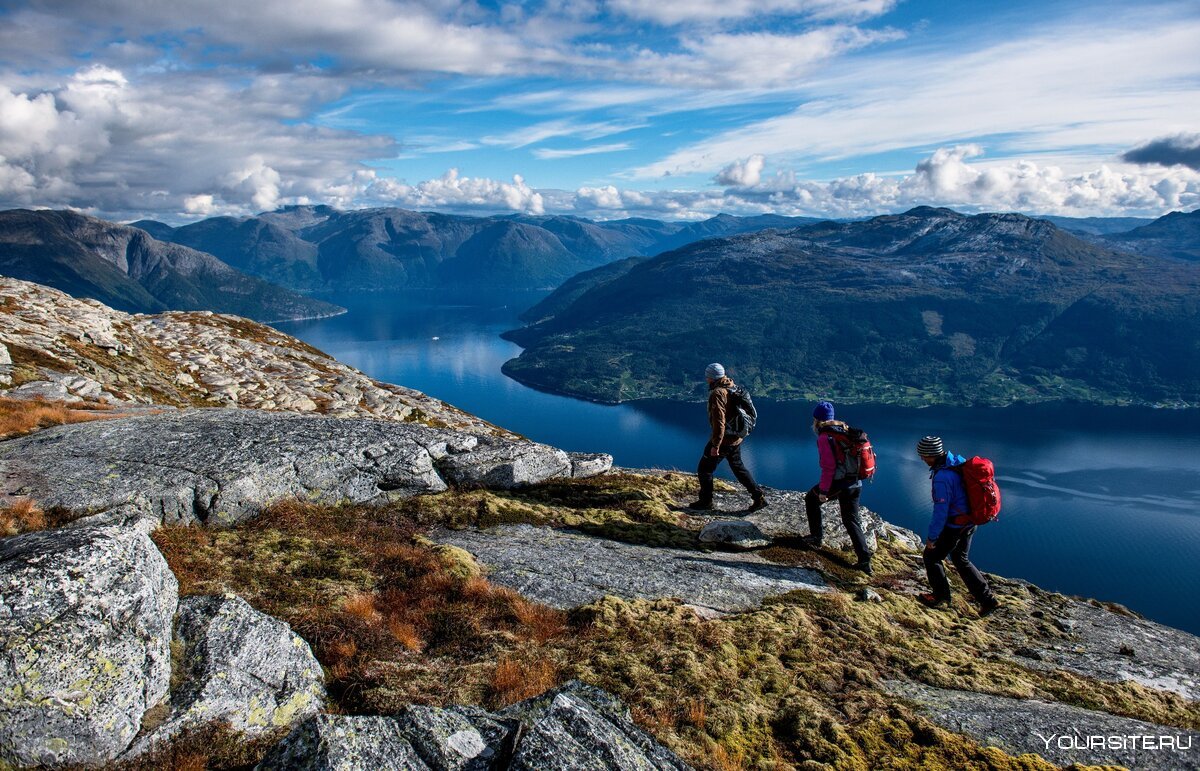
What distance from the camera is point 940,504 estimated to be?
14.6 m

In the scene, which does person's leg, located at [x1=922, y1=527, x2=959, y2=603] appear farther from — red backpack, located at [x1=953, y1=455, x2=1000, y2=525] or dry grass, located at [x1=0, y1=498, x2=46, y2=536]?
dry grass, located at [x1=0, y1=498, x2=46, y2=536]

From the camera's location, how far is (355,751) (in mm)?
6934

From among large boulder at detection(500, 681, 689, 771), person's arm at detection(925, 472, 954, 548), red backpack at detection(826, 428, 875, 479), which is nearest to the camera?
large boulder at detection(500, 681, 689, 771)

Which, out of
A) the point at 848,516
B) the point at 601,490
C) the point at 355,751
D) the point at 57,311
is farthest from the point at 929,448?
the point at 57,311

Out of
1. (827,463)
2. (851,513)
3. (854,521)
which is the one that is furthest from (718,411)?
(854,521)

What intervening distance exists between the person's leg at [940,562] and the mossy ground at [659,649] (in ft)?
1.78

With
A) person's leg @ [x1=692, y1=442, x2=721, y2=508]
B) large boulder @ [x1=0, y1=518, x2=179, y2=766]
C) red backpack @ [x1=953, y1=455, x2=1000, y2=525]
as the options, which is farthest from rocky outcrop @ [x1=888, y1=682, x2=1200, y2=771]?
large boulder @ [x1=0, y1=518, x2=179, y2=766]

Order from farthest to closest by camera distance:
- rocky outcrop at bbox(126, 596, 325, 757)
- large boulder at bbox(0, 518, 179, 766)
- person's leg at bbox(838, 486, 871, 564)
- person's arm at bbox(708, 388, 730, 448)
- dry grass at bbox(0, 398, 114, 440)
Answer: dry grass at bbox(0, 398, 114, 440), person's arm at bbox(708, 388, 730, 448), person's leg at bbox(838, 486, 871, 564), rocky outcrop at bbox(126, 596, 325, 757), large boulder at bbox(0, 518, 179, 766)

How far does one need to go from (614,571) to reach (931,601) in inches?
309

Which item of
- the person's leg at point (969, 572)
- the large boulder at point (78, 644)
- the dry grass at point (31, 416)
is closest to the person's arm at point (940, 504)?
the person's leg at point (969, 572)

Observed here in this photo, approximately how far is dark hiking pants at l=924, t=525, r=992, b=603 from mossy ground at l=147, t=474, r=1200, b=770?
1.94 ft

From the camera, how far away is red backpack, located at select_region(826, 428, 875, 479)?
16719mm

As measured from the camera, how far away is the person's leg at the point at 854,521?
16.8 metres

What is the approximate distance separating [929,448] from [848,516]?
322 cm
